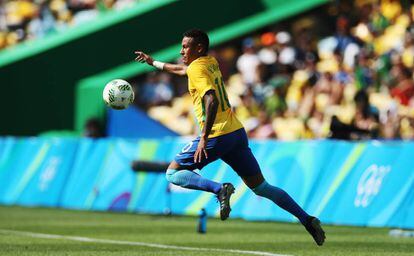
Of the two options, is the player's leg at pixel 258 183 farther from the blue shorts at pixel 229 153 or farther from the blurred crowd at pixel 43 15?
the blurred crowd at pixel 43 15

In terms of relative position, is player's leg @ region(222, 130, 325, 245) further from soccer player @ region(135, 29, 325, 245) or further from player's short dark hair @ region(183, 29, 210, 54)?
player's short dark hair @ region(183, 29, 210, 54)

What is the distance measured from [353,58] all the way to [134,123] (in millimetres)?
5098

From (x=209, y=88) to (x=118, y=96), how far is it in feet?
4.42

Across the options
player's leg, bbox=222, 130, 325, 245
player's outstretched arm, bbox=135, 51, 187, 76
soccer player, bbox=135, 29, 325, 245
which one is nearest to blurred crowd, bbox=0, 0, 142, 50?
player's outstretched arm, bbox=135, 51, 187, 76

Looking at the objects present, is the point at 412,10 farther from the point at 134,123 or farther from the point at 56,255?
the point at 56,255

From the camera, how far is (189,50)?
1159cm

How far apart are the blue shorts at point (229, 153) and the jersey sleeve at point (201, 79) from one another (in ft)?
1.71

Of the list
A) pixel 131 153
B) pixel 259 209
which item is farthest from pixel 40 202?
pixel 259 209

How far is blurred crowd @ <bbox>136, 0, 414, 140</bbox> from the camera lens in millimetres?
20266

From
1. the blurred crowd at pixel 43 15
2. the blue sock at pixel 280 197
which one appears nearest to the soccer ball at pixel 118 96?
the blue sock at pixel 280 197

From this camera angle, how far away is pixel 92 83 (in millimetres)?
25891

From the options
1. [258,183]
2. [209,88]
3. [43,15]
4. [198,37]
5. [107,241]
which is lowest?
[43,15]

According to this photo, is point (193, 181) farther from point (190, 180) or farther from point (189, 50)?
point (189, 50)

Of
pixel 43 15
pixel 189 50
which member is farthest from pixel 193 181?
pixel 43 15
